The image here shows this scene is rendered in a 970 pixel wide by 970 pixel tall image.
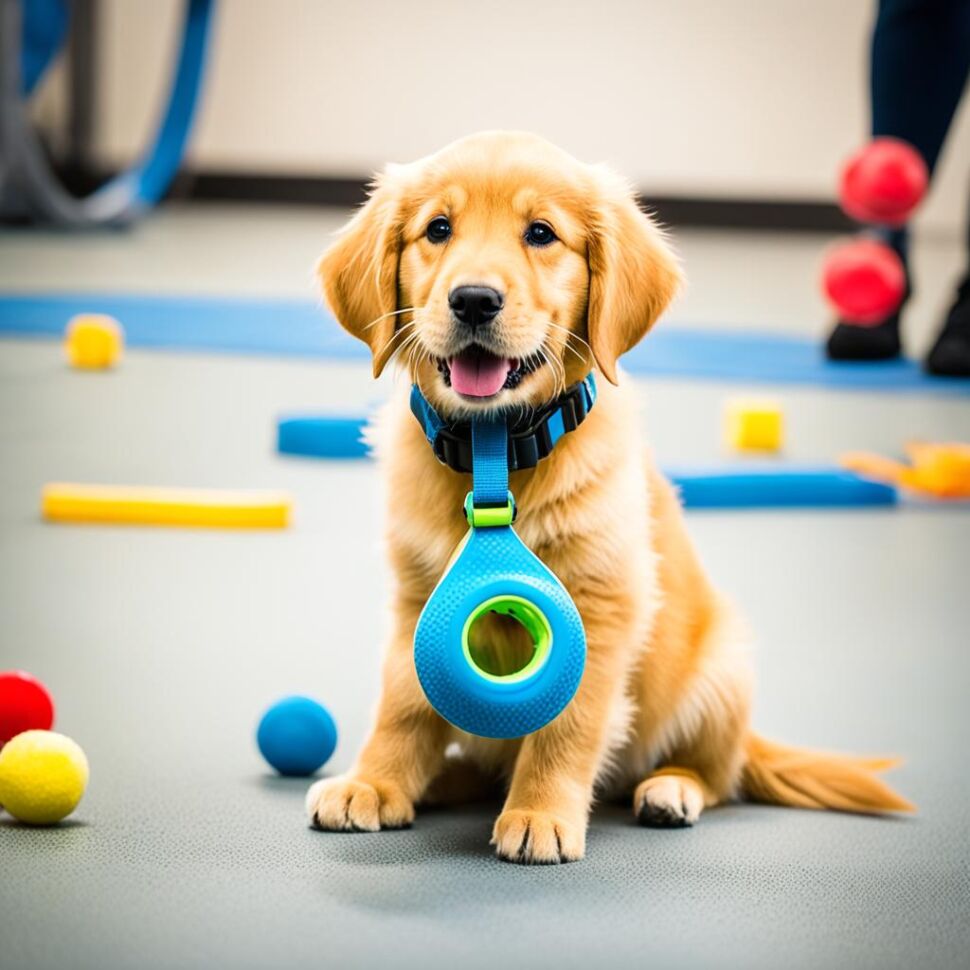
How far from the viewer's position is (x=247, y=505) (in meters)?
3.28

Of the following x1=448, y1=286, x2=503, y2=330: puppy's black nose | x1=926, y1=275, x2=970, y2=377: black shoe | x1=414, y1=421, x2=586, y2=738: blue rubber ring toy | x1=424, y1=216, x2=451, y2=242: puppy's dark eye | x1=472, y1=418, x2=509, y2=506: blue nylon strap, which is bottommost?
x1=926, y1=275, x2=970, y2=377: black shoe

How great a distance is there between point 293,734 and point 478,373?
19.8 inches

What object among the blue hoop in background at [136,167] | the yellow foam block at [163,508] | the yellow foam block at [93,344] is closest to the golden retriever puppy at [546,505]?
the yellow foam block at [163,508]

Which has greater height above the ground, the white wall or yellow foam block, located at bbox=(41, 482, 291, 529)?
the white wall

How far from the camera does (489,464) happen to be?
1787 millimetres

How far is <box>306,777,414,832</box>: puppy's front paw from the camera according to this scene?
179cm

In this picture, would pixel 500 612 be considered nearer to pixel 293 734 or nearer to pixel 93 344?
pixel 293 734

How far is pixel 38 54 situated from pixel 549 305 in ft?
26.1

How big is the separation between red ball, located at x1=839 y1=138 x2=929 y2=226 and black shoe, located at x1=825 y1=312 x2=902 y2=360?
1.50 feet

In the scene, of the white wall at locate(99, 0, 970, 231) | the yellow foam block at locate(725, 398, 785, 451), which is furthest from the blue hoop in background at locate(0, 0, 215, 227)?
the yellow foam block at locate(725, 398, 785, 451)

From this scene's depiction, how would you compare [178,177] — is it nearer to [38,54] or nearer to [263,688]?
[38,54]

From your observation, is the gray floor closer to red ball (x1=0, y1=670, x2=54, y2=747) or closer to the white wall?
red ball (x1=0, y1=670, x2=54, y2=747)

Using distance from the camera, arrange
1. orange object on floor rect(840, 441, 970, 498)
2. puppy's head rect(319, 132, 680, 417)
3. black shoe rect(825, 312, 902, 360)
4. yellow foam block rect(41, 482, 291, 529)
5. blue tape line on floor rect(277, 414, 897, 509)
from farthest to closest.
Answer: black shoe rect(825, 312, 902, 360) < orange object on floor rect(840, 441, 970, 498) < blue tape line on floor rect(277, 414, 897, 509) < yellow foam block rect(41, 482, 291, 529) < puppy's head rect(319, 132, 680, 417)

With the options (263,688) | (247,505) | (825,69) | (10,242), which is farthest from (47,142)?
(263,688)
